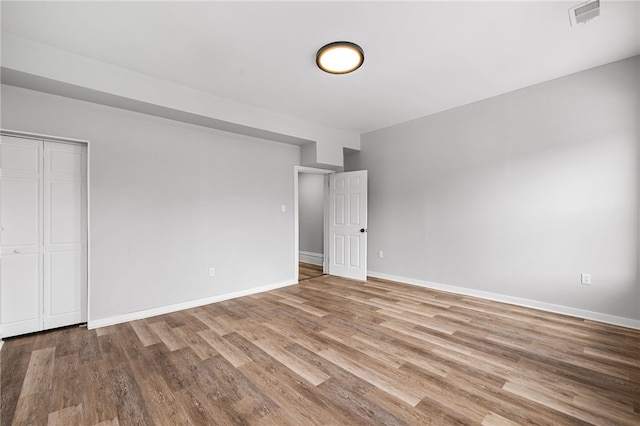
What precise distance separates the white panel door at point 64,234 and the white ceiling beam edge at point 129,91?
0.71 meters

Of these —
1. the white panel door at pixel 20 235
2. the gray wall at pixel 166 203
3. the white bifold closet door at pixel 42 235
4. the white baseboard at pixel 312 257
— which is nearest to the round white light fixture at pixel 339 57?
the gray wall at pixel 166 203

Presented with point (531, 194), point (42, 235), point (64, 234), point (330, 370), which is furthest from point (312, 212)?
point (330, 370)

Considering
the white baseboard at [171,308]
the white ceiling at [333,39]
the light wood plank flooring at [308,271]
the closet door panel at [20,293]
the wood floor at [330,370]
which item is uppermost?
the white ceiling at [333,39]

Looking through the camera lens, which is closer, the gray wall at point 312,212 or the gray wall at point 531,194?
the gray wall at point 531,194

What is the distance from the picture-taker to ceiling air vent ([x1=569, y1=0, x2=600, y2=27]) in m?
2.16

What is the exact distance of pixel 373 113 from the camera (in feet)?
14.8

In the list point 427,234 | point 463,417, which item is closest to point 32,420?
point 463,417

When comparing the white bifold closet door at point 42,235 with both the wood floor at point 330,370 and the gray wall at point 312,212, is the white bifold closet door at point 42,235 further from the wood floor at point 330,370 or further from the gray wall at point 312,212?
the gray wall at point 312,212

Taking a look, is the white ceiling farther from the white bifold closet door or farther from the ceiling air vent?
the white bifold closet door

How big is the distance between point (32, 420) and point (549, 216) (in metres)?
5.10

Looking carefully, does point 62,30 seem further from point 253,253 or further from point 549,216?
point 549,216

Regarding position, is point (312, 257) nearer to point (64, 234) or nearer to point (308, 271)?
point (308, 271)

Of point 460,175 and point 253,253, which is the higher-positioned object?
point 460,175

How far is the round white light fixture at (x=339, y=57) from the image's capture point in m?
2.55
